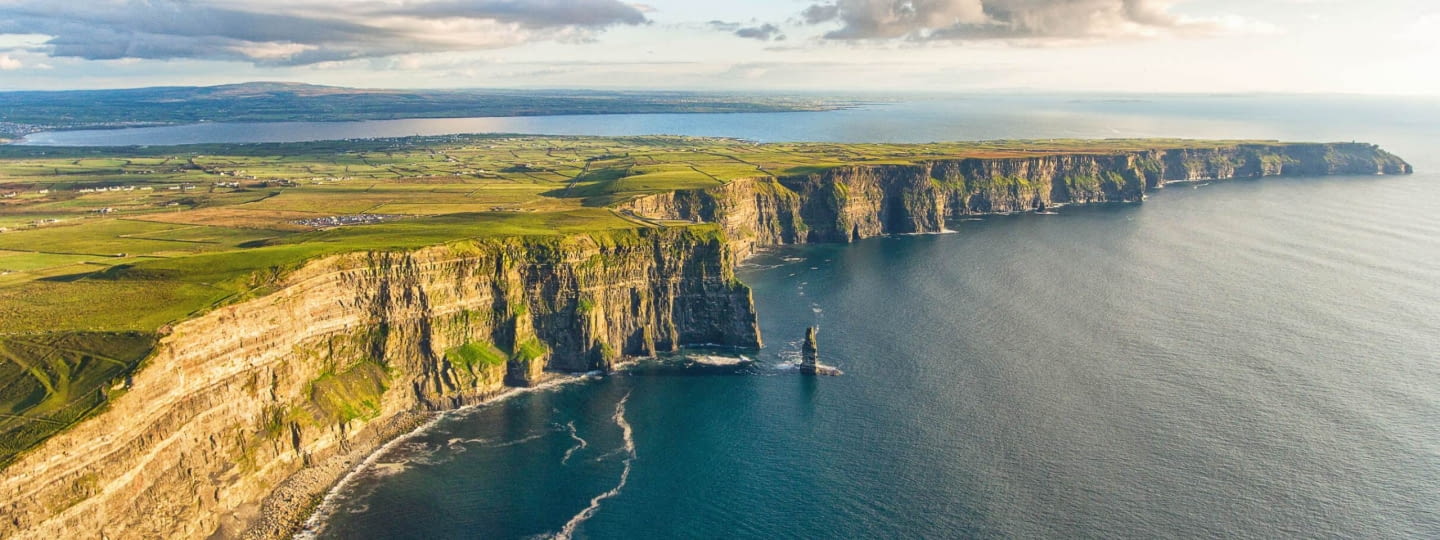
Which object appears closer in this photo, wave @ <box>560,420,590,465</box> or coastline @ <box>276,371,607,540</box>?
coastline @ <box>276,371,607,540</box>

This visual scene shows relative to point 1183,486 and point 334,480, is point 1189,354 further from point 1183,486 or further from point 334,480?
point 334,480

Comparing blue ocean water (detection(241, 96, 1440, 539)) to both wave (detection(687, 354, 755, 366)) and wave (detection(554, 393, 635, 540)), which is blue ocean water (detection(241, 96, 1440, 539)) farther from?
wave (detection(687, 354, 755, 366))

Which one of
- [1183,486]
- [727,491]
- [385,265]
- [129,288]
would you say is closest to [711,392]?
[727,491]

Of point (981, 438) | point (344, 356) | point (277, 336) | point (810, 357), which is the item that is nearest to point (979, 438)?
point (981, 438)

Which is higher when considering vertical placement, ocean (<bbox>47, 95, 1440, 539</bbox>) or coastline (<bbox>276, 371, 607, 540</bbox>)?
ocean (<bbox>47, 95, 1440, 539</bbox>)

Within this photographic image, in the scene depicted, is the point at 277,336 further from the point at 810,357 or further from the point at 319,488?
the point at 810,357

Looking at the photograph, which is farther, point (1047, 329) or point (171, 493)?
point (1047, 329)

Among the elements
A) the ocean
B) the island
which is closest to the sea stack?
the ocean
